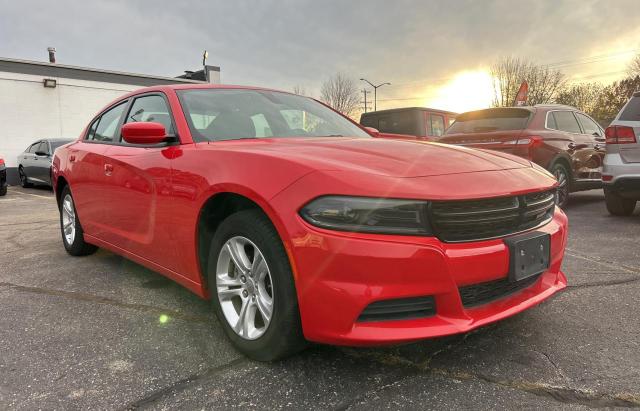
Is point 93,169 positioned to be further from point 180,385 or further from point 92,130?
point 180,385

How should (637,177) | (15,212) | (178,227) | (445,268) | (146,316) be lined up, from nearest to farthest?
(445,268) < (178,227) < (146,316) < (637,177) < (15,212)

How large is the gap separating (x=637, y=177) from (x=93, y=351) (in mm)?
5750

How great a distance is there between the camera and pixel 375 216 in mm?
1853

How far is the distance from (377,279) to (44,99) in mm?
18015

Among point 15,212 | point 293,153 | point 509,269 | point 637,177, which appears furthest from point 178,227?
point 15,212

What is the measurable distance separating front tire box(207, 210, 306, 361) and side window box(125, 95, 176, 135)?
965mm

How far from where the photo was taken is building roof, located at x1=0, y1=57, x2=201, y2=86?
15500 mm

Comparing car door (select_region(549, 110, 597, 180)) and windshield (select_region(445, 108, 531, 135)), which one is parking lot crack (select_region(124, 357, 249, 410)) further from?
car door (select_region(549, 110, 597, 180))

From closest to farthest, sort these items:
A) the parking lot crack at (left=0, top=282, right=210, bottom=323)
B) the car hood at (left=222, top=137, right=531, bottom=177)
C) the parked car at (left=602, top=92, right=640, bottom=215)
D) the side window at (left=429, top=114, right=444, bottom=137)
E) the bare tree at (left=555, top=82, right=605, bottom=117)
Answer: the car hood at (left=222, top=137, right=531, bottom=177) < the parking lot crack at (left=0, top=282, right=210, bottom=323) < the parked car at (left=602, top=92, right=640, bottom=215) < the side window at (left=429, top=114, right=444, bottom=137) < the bare tree at (left=555, top=82, right=605, bottom=117)

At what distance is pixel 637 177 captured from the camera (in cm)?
530

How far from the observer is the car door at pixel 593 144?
23.3 feet

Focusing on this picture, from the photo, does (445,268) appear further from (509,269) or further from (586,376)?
(586,376)

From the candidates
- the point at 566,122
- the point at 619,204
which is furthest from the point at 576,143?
the point at 619,204

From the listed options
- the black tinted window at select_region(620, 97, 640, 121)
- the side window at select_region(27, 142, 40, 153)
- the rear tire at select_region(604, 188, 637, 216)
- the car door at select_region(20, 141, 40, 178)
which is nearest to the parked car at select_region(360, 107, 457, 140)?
the rear tire at select_region(604, 188, 637, 216)
